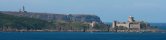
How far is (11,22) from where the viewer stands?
190750mm

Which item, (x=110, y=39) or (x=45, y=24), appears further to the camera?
(x=45, y=24)

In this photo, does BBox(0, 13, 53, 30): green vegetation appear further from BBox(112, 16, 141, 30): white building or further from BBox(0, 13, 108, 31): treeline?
BBox(112, 16, 141, 30): white building

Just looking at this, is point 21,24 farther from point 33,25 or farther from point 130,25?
point 130,25

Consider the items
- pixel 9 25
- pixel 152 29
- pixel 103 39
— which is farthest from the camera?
pixel 152 29

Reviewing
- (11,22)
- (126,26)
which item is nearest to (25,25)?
(11,22)

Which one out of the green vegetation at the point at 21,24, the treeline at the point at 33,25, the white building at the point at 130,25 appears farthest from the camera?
the white building at the point at 130,25

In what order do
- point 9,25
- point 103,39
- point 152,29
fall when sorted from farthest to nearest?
point 152,29 → point 9,25 → point 103,39

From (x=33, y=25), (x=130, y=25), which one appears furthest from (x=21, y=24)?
(x=130, y=25)

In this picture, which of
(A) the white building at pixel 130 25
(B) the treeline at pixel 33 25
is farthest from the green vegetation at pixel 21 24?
(A) the white building at pixel 130 25

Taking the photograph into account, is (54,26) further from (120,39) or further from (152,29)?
(120,39)

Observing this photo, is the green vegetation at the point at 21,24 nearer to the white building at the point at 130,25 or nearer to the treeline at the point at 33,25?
the treeline at the point at 33,25

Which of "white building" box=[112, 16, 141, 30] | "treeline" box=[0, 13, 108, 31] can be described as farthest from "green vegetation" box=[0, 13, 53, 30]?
"white building" box=[112, 16, 141, 30]

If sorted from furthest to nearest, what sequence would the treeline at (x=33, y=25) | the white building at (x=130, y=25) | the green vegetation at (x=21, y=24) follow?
1. the white building at (x=130, y=25)
2. the treeline at (x=33, y=25)
3. the green vegetation at (x=21, y=24)

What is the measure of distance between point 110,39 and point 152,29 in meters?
72.8
